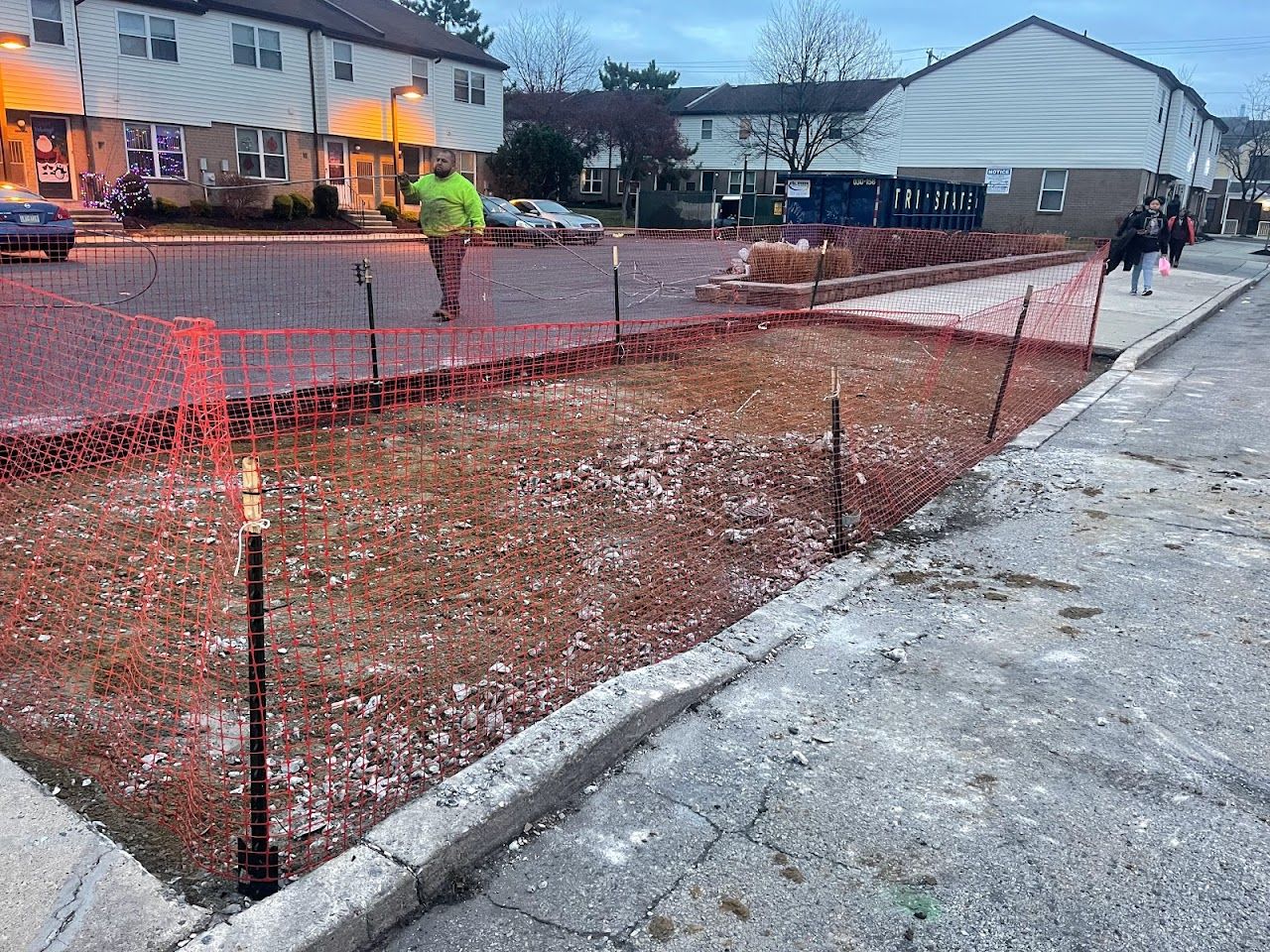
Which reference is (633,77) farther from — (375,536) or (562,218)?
(375,536)

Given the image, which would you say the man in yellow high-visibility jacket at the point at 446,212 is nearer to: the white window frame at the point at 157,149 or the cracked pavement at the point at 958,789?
the cracked pavement at the point at 958,789

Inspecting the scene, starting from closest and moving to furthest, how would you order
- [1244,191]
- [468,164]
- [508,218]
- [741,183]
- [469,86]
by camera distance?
[508,218] → [469,86] → [468,164] → [741,183] → [1244,191]

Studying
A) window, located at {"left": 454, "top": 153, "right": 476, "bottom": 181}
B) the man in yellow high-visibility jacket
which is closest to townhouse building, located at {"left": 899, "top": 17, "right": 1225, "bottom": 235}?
window, located at {"left": 454, "top": 153, "right": 476, "bottom": 181}

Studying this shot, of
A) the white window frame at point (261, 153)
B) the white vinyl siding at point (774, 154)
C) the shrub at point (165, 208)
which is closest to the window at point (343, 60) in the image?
the white window frame at point (261, 153)

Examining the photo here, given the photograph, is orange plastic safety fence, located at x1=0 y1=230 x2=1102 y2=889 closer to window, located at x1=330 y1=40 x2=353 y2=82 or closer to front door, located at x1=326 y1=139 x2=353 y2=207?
front door, located at x1=326 y1=139 x2=353 y2=207

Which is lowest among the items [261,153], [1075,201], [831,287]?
[831,287]

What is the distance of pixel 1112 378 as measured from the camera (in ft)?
34.8

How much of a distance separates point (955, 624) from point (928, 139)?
A: 137ft

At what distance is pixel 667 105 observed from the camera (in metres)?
56.5

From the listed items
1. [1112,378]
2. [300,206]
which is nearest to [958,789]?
[1112,378]

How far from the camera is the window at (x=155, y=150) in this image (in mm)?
28922

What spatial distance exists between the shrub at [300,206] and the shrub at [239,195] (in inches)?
43.1

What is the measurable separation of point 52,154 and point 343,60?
11050 mm

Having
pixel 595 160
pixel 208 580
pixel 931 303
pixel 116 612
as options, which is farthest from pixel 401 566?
pixel 595 160
